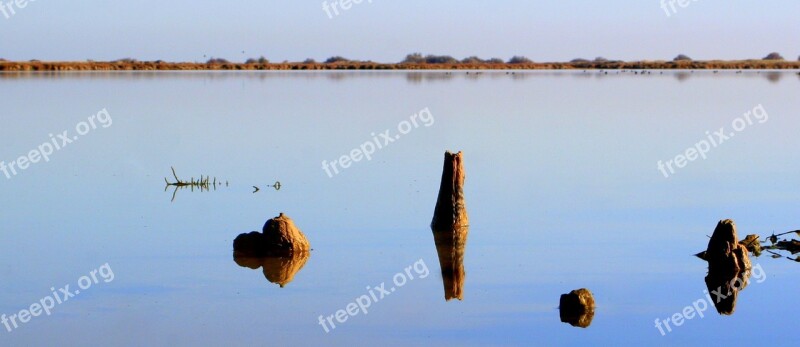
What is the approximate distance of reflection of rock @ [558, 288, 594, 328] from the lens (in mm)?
10312

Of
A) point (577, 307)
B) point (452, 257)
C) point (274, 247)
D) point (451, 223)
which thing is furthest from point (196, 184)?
point (577, 307)

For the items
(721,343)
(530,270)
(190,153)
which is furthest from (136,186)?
(721,343)

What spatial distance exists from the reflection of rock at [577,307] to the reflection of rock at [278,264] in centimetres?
258

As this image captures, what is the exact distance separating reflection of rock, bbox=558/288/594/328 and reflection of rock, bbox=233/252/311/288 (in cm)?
→ 258

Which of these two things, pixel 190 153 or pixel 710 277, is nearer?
pixel 710 277

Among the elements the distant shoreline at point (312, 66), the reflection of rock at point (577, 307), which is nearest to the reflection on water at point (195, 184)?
the reflection of rock at point (577, 307)

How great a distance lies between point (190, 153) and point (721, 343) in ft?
50.4

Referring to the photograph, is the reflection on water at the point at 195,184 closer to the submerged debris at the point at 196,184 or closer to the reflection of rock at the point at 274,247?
the submerged debris at the point at 196,184

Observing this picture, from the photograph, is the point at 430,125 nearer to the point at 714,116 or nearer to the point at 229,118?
→ the point at 229,118

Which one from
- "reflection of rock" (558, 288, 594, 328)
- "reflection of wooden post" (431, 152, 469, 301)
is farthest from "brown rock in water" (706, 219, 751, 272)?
"reflection of wooden post" (431, 152, 469, 301)

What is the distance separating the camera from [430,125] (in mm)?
31172

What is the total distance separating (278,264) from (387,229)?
2491 mm

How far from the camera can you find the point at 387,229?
14688 mm

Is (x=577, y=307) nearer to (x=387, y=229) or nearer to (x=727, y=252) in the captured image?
(x=727, y=252)
